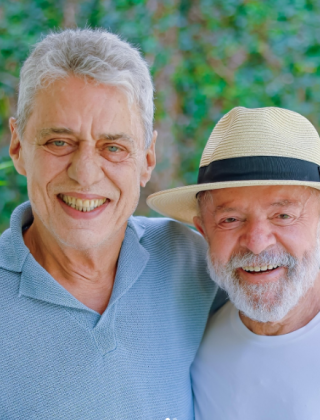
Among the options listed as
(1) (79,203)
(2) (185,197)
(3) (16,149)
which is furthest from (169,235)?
(3) (16,149)

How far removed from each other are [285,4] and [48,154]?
353 centimetres

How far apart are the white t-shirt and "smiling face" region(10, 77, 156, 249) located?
2.53 feet

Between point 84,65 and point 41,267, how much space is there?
2.72 ft

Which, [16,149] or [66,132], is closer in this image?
[66,132]

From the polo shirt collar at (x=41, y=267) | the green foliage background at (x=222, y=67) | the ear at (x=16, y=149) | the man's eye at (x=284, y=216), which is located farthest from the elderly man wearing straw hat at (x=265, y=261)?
the green foliage background at (x=222, y=67)

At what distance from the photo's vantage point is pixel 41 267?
6.31 feet

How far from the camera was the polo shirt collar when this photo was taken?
73.1 inches

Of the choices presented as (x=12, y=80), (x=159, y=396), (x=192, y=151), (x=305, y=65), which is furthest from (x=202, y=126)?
(x=159, y=396)

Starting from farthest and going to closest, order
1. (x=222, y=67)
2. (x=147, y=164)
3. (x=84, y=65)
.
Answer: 1. (x=222, y=67)
2. (x=147, y=164)
3. (x=84, y=65)

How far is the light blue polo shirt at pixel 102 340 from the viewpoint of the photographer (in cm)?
175

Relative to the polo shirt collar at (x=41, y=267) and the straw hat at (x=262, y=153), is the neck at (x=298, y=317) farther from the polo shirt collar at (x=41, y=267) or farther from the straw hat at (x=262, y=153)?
the polo shirt collar at (x=41, y=267)

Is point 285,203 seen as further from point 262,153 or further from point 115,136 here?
point 115,136

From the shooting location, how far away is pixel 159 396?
79.0 inches

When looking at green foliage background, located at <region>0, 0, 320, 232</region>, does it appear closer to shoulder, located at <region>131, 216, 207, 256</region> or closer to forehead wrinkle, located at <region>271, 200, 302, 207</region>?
shoulder, located at <region>131, 216, 207, 256</region>
